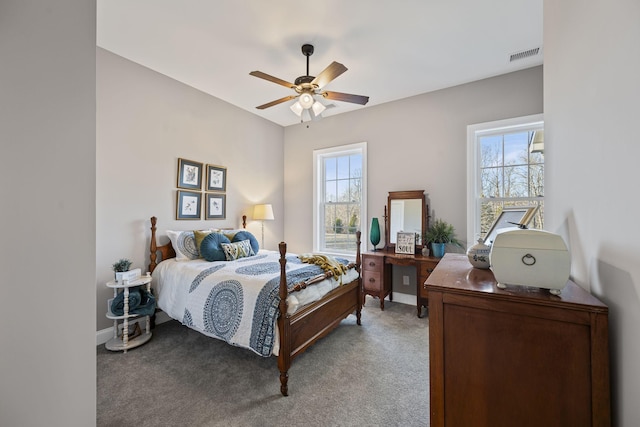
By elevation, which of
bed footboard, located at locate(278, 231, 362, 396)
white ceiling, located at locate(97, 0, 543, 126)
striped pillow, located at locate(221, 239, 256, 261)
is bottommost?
bed footboard, located at locate(278, 231, 362, 396)

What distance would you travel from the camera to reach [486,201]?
335 cm

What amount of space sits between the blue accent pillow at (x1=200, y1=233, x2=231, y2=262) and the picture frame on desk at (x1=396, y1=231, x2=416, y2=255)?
2.29 meters

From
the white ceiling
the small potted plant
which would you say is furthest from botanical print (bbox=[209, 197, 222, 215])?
the white ceiling

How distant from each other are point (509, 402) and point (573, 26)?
1.50 metres

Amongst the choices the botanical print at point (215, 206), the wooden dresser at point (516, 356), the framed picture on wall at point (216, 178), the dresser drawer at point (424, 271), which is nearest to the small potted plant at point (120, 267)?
the botanical print at point (215, 206)

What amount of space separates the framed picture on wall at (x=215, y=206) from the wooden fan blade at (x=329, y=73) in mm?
2227

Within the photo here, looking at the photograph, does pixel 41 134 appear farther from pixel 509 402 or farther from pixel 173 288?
pixel 173 288

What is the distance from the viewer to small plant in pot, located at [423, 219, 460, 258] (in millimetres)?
3342

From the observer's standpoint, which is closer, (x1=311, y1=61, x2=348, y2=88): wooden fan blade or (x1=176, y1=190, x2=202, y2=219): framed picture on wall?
(x1=311, y1=61, x2=348, y2=88): wooden fan blade

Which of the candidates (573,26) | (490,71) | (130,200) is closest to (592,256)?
(573,26)

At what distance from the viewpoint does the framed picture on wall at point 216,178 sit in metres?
3.72

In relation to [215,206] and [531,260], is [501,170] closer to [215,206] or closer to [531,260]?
[531,260]

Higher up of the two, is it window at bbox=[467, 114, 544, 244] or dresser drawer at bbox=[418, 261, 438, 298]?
window at bbox=[467, 114, 544, 244]

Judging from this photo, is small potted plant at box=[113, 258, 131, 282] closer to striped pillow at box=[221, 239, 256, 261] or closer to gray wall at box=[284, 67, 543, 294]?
striped pillow at box=[221, 239, 256, 261]
